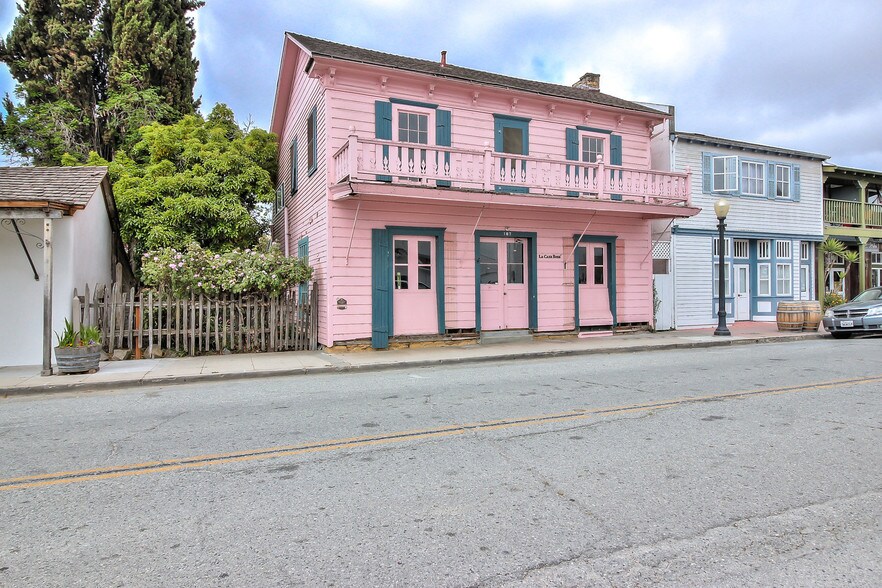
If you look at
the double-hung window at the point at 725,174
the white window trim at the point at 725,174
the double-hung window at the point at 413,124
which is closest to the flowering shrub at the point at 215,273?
the double-hung window at the point at 413,124

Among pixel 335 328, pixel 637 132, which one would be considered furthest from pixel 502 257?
pixel 637 132

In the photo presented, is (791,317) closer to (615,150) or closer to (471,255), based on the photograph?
(615,150)

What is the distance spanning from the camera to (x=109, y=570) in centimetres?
286

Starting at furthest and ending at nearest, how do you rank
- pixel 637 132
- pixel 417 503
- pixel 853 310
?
1. pixel 637 132
2. pixel 853 310
3. pixel 417 503

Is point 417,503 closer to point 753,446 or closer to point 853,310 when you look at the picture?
point 753,446

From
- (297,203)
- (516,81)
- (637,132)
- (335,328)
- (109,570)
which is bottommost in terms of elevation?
(109,570)

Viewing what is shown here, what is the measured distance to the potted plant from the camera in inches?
361

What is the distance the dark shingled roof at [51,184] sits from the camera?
381 inches

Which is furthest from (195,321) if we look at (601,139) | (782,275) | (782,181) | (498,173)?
(782,181)

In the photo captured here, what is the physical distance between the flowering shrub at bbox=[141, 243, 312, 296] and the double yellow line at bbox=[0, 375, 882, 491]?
25.1ft

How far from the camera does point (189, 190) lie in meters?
16.4

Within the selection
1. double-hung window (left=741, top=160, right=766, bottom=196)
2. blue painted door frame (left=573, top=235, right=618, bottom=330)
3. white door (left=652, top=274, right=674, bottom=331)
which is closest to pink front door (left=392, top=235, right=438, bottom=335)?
blue painted door frame (left=573, top=235, right=618, bottom=330)

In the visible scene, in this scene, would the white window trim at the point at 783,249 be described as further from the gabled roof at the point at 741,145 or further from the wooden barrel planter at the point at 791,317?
the wooden barrel planter at the point at 791,317

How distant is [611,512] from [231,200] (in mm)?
15643
